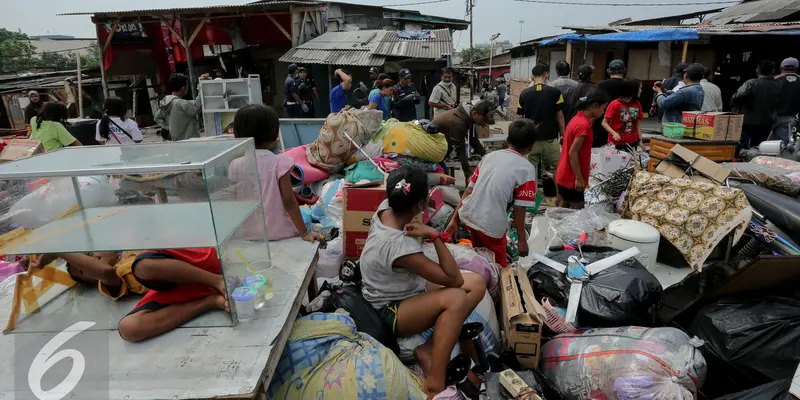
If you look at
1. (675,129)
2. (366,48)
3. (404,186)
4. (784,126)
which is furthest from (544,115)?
(366,48)

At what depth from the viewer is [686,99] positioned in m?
5.27

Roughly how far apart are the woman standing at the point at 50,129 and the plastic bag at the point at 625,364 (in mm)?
5117

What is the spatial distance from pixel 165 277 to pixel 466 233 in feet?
6.96

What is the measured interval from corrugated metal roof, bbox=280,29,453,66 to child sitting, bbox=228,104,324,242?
7216 mm

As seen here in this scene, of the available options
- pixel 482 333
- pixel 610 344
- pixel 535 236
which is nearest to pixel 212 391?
pixel 482 333

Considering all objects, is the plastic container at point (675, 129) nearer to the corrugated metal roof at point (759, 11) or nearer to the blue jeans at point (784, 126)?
the blue jeans at point (784, 126)

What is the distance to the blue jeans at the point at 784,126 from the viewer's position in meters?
5.49

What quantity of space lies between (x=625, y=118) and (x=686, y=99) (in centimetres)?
116

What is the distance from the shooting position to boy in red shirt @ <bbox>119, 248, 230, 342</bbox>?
183cm

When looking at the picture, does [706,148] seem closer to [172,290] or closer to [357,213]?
[357,213]

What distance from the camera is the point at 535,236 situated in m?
3.80

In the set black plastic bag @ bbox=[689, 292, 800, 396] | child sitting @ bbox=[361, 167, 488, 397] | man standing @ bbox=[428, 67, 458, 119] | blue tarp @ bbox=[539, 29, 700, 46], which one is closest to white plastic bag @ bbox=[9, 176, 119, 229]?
child sitting @ bbox=[361, 167, 488, 397]

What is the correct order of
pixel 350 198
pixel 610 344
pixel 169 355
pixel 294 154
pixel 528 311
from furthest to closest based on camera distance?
pixel 294 154 → pixel 350 198 → pixel 528 311 → pixel 610 344 → pixel 169 355

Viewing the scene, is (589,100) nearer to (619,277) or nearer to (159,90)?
(619,277)
